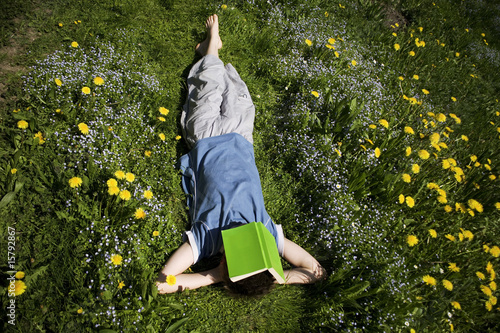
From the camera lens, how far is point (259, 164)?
3.55m

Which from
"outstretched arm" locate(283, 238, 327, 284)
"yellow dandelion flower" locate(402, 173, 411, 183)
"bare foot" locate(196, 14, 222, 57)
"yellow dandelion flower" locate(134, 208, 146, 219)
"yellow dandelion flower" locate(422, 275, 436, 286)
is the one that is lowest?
"outstretched arm" locate(283, 238, 327, 284)

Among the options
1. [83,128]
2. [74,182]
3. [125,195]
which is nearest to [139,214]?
[125,195]

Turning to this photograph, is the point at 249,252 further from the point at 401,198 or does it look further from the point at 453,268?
the point at 453,268

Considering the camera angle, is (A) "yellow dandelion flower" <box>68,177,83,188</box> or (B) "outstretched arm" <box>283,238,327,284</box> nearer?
(A) "yellow dandelion flower" <box>68,177,83,188</box>

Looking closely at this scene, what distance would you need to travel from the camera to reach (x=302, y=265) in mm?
2824

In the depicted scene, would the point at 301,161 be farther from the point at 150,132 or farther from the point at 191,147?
the point at 150,132

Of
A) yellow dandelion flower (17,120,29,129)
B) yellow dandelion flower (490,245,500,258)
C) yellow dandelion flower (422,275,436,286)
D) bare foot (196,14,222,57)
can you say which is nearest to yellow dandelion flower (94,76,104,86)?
yellow dandelion flower (17,120,29,129)

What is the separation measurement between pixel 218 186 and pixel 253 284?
0.89 m

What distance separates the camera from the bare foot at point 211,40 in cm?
398

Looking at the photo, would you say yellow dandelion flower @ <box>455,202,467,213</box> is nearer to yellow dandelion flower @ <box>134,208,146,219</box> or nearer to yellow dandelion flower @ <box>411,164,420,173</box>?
yellow dandelion flower @ <box>411,164,420,173</box>

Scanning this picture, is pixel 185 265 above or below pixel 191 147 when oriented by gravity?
below

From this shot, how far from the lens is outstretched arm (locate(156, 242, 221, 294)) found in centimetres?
233

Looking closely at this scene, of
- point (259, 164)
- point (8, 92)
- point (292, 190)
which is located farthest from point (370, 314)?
point (8, 92)

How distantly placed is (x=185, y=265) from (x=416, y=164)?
2.64 meters
